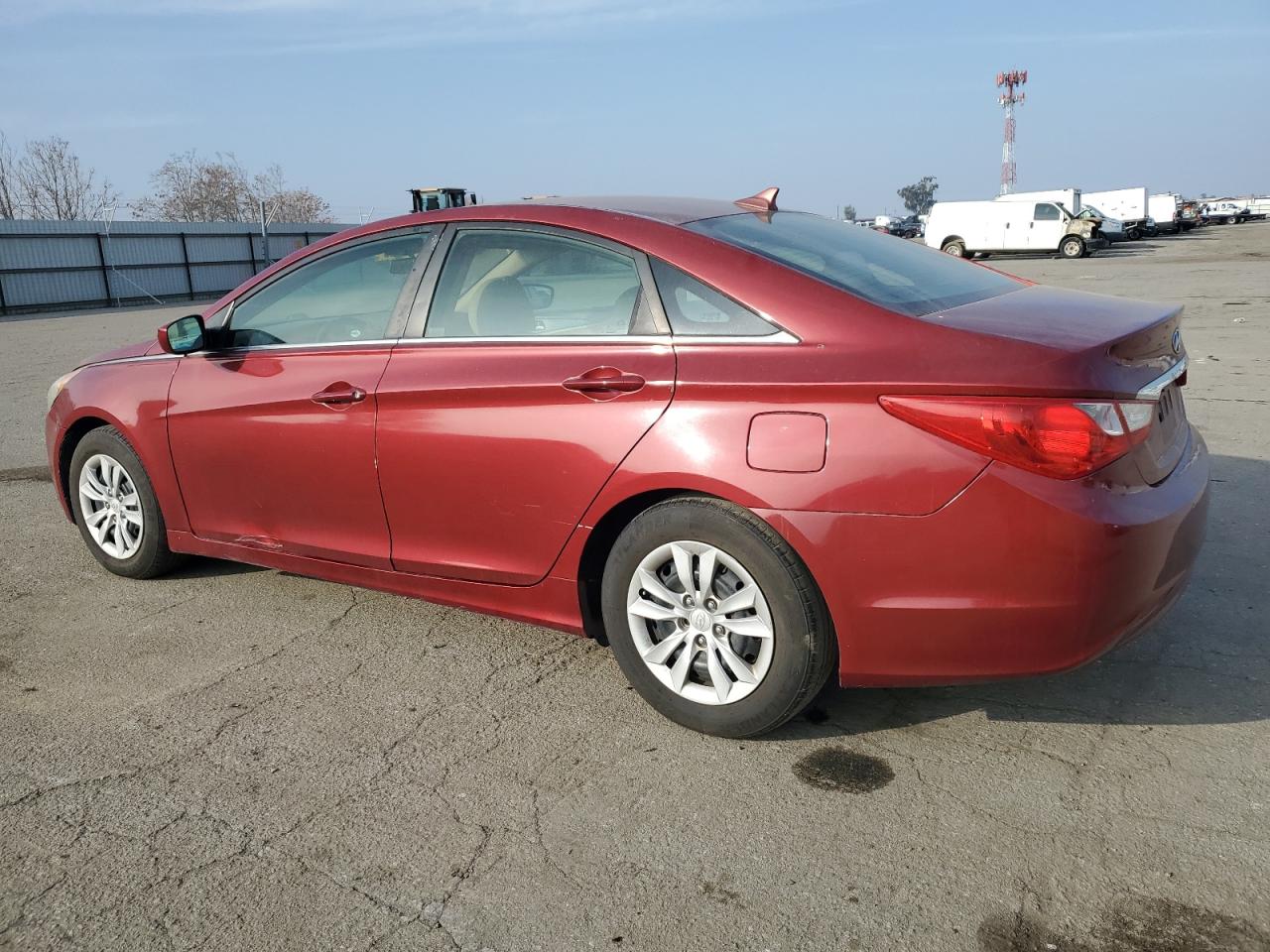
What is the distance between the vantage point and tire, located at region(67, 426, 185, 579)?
471 centimetres

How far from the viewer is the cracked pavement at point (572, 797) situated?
7.98ft

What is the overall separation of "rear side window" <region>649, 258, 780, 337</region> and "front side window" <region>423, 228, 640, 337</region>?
0.36 ft

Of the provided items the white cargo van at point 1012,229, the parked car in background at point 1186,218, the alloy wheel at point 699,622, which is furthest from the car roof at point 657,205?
the parked car in background at point 1186,218

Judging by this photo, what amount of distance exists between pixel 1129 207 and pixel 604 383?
2137 inches

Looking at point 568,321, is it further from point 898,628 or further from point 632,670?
point 898,628

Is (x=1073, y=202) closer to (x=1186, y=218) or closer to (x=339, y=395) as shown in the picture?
(x=1186, y=218)

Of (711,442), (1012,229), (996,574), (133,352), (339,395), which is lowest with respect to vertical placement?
(996,574)

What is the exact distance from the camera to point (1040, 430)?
2689mm

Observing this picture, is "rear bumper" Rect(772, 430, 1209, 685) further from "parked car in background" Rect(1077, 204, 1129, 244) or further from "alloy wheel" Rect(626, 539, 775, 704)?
"parked car in background" Rect(1077, 204, 1129, 244)

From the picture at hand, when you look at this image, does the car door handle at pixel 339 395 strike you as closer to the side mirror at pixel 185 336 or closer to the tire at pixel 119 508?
the side mirror at pixel 185 336

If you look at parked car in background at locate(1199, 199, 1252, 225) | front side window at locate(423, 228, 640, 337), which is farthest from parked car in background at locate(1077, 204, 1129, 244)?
front side window at locate(423, 228, 640, 337)

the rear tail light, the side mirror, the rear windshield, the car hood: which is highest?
the rear windshield

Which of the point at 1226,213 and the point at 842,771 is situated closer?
the point at 842,771

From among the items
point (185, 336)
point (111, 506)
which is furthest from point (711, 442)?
point (111, 506)
